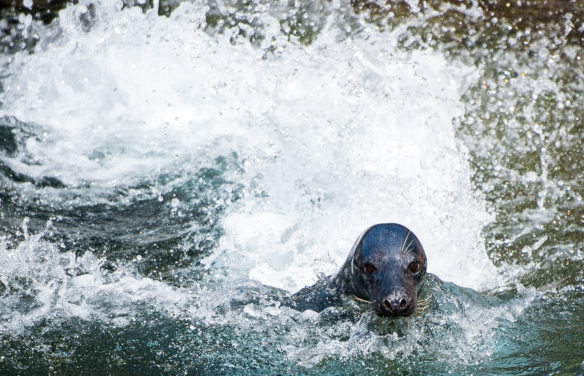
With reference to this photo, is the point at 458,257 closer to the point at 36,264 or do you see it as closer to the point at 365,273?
the point at 365,273

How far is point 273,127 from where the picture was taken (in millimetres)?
7156

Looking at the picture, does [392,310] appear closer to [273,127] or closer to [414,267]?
[414,267]

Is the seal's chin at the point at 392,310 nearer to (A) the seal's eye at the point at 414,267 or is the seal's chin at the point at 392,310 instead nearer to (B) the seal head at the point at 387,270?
(B) the seal head at the point at 387,270

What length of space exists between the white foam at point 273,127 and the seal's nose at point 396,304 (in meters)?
2.01

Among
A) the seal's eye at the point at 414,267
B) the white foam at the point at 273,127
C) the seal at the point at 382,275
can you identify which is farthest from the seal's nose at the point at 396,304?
the white foam at the point at 273,127

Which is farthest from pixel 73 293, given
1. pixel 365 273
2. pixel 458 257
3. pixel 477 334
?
pixel 458 257

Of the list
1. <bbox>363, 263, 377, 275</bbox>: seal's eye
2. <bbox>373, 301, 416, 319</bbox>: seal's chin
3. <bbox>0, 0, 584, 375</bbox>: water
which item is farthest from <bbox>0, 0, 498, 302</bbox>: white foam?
<bbox>373, 301, 416, 319</bbox>: seal's chin

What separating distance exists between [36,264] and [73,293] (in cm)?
45

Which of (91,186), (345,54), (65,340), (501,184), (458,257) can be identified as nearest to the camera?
(65,340)

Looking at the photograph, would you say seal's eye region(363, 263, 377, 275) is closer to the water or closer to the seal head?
the seal head

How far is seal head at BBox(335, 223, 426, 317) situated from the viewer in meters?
3.83

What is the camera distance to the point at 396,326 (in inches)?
169

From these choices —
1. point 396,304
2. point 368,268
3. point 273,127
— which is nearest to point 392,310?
point 396,304

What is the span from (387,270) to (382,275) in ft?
0.15
